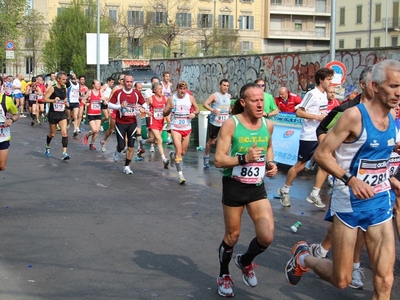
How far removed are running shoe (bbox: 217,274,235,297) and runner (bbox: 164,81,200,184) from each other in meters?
6.72

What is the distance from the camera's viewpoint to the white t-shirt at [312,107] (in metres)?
10.4

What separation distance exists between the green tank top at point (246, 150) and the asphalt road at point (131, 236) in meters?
1.05

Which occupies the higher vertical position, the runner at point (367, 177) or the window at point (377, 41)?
the window at point (377, 41)

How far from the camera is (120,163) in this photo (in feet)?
51.3

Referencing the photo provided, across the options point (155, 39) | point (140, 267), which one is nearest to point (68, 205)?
point (140, 267)

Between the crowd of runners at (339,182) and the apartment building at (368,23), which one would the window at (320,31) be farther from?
the crowd of runners at (339,182)

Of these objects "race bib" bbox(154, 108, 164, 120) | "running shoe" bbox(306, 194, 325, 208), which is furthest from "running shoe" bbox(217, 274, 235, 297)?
"race bib" bbox(154, 108, 164, 120)

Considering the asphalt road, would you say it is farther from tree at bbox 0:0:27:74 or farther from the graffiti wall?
tree at bbox 0:0:27:74

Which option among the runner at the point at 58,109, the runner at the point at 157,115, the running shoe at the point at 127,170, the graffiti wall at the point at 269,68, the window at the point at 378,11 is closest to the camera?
the running shoe at the point at 127,170

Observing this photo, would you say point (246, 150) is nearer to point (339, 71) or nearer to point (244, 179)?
point (244, 179)

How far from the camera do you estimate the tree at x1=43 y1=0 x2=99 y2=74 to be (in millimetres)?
50031

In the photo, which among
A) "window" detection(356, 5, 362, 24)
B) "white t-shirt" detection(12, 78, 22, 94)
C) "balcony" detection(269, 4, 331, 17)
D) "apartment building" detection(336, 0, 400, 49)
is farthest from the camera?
"balcony" detection(269, 4, 331, 17)

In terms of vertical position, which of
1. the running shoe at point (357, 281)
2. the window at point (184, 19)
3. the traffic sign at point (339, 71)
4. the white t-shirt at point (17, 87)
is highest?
the window at point (184, 19)

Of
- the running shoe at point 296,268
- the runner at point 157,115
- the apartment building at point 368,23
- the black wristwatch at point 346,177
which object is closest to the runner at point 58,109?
the runner at point 157,115
